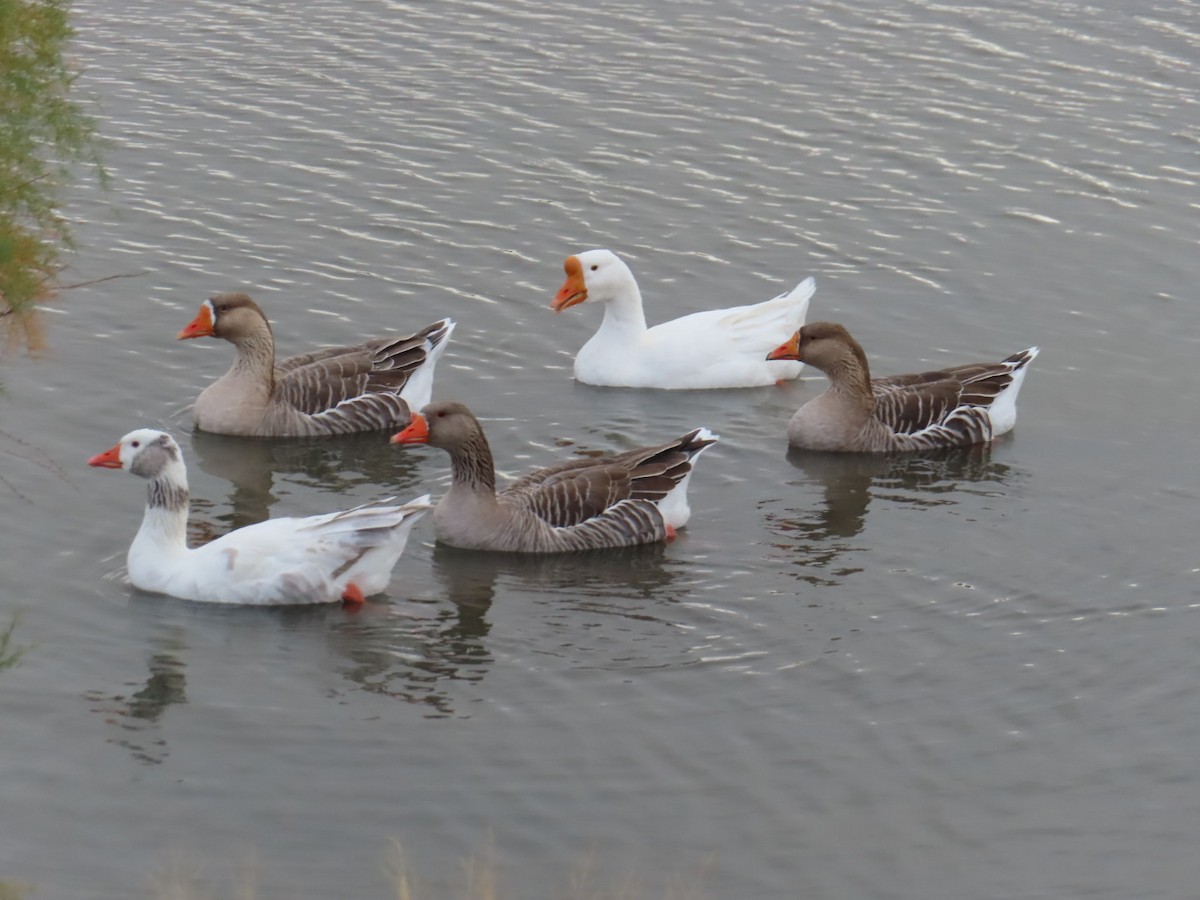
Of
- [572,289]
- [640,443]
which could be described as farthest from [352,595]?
[572,289]

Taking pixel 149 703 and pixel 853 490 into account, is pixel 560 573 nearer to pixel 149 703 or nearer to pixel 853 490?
pixel 853 490

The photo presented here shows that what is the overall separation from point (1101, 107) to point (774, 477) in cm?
1046

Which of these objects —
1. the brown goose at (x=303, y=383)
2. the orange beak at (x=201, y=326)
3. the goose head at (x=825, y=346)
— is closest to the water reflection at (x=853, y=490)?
the goose head at (x=825, y=346)

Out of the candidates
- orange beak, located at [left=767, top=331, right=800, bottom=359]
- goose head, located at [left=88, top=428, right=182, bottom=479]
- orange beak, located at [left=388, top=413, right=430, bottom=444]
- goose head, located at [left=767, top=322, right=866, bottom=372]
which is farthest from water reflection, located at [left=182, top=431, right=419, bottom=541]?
goose head, located at [left=767, top=322, right=866, bottom=372]

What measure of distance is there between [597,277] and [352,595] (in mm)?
5958

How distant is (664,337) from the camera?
1812 centimetres

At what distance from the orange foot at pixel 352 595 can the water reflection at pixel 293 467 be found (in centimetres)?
184

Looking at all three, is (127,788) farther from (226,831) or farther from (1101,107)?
(1101,107)

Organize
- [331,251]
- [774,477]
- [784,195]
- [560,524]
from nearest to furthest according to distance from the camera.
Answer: [560,524] → [774,477] → [331,251] → [784,195]

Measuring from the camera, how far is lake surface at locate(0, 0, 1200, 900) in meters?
10.4

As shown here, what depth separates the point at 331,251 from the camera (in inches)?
783

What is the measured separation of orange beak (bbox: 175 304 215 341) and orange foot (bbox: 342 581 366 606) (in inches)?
173

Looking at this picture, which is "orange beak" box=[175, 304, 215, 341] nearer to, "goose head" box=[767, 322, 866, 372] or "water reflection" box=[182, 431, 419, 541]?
"water reflection" box=[182, 431, 419, 541]

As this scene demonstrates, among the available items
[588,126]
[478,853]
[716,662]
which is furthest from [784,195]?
[478,853]
